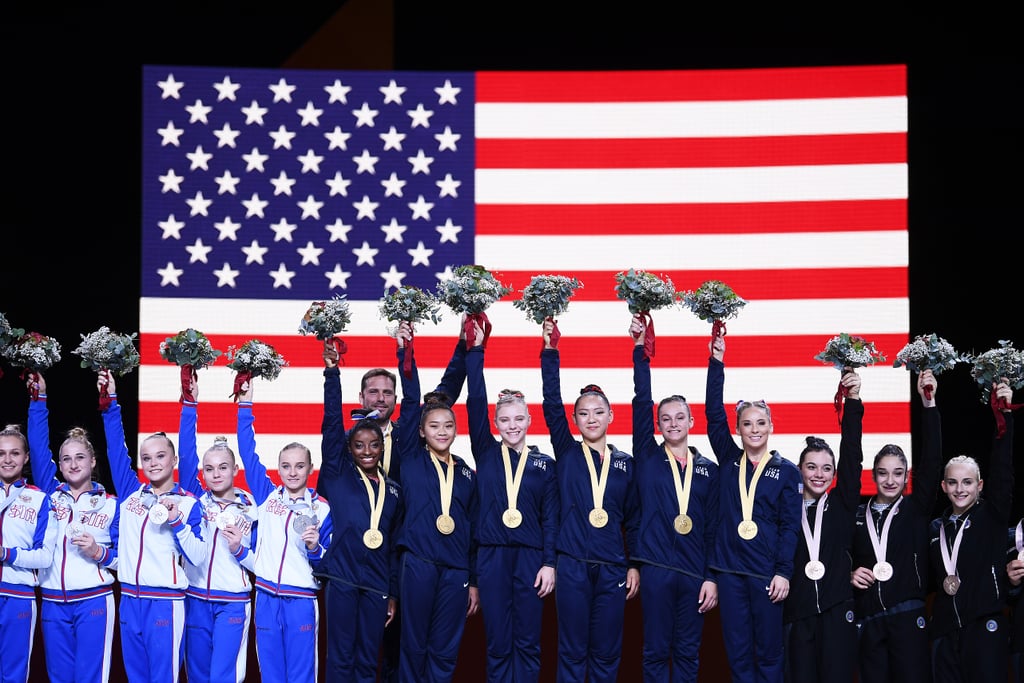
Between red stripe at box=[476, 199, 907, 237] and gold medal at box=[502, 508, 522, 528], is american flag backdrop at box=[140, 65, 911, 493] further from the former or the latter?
gold medal at box=[502, 508, 522, 528]

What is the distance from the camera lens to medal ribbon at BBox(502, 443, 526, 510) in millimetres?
5852

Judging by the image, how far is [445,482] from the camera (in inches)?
231

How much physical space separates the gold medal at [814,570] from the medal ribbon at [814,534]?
0.9 inches

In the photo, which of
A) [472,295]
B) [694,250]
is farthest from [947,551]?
[694,250]

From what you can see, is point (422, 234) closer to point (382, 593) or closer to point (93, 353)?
point (93, 353)

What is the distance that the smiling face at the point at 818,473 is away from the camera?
233 inches

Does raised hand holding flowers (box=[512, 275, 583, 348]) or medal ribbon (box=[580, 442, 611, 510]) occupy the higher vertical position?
raised hand holding flowers (box=[512, 275, 583, 348])

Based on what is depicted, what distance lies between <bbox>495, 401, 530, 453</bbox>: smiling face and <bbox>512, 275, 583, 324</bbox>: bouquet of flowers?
0.54m

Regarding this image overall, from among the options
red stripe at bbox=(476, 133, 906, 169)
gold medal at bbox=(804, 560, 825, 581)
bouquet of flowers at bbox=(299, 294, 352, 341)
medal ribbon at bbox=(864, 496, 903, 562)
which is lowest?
gold medal at bbox=(804, 560, 825, 581)

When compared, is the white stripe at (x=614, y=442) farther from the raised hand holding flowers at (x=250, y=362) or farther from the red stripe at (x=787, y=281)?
the raised hand holding flowers at (x=250, y=362)

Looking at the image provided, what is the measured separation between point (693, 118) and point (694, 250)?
3.33 feet

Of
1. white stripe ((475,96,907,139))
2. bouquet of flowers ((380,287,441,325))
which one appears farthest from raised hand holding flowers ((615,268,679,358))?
white stripe ((475,96,907,139))

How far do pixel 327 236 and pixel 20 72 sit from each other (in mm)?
2537

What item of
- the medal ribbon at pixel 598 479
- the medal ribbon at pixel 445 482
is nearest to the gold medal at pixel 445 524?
the medal ribbon at pixel 445 482
